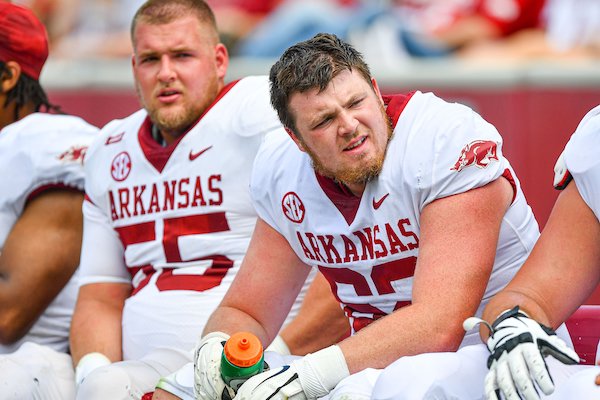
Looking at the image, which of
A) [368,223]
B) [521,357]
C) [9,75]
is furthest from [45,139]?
[521,357]

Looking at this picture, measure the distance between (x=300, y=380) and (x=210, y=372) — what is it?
0.91 feet

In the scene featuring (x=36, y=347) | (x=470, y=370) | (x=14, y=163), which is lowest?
(x=36, y=347)

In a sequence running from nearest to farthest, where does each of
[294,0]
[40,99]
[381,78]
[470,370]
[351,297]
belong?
[470,370] < [351,297] < [40,99] < [381,78] < [294,0]

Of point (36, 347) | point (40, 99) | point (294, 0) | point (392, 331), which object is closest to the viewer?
point (392, 331)

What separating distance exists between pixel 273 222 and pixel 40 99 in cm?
160

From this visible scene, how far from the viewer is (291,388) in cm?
287

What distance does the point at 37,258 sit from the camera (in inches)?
163

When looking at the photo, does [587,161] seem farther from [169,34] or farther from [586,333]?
[169,34]

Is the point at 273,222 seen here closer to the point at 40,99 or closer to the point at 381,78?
the point at 40,99

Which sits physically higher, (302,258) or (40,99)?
(40,99)

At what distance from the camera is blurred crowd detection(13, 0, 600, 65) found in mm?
6965

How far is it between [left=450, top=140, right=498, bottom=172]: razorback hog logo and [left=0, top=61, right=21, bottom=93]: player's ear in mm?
2061

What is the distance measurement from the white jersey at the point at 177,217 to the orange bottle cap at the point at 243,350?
2.79ft

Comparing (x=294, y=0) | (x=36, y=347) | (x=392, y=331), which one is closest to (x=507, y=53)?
(x=294, y=0)
